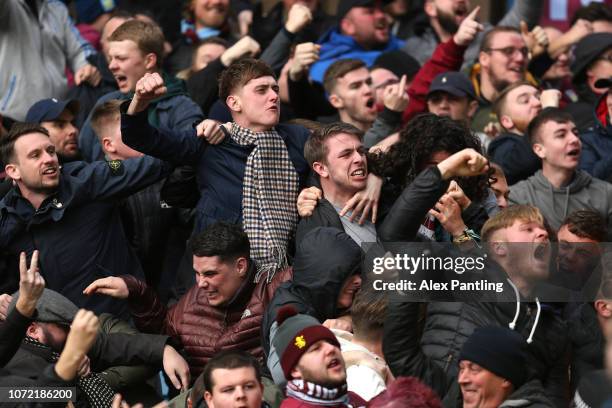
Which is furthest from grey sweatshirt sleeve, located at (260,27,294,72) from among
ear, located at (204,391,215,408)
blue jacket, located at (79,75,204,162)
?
ear, located at (204,391,215,408)

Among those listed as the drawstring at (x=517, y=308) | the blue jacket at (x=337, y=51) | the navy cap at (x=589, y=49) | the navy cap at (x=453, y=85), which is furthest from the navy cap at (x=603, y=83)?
the drawstring at (x=517, y=308)

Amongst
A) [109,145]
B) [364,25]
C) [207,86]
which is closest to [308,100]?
[207,86]

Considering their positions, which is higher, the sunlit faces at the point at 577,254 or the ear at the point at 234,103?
the ear at the point at 234,103

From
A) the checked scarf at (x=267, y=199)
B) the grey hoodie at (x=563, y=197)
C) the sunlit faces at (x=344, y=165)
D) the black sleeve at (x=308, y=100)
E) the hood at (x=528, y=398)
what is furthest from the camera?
the black sleeve at (x=308, y=100)

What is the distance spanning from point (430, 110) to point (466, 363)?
3793mm

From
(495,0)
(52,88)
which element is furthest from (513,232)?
(495,0)

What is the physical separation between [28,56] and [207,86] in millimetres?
1367

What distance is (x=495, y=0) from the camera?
14.8m

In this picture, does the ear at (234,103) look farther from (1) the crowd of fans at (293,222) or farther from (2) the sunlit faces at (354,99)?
(2) the sunlit faces at (354,99)

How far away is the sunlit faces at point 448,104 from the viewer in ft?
34.7

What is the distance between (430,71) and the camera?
10961 mm

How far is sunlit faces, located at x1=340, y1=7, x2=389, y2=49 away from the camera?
12094mm

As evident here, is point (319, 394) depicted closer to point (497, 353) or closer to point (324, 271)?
point (497, 353)

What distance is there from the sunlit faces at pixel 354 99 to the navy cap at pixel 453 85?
43 centimetres
